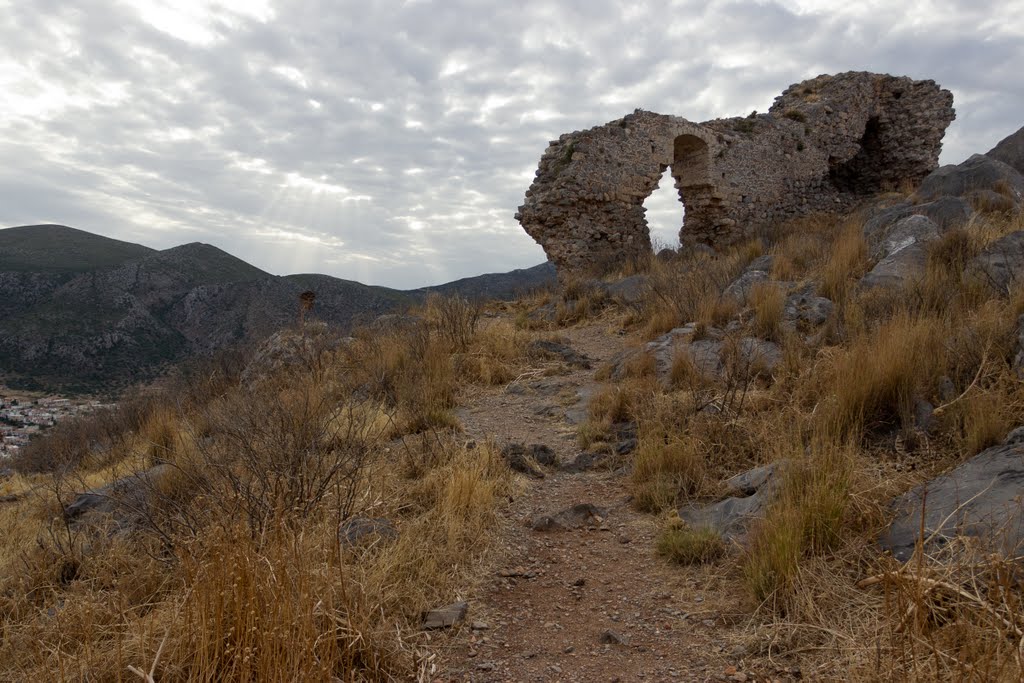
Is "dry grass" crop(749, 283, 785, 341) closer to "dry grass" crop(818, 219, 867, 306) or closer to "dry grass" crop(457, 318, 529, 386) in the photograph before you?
"dry grass" crop(818, 219, 867, 306)

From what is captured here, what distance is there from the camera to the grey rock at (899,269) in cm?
564

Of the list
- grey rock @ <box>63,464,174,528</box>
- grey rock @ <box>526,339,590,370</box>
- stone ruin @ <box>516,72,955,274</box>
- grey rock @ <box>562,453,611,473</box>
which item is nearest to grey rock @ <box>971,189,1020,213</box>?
grey rock @ <box>526,339,590,370</box>

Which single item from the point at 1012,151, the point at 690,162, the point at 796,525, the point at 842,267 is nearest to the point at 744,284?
the point at 842,267

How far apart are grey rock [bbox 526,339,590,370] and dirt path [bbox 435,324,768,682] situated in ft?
10.3

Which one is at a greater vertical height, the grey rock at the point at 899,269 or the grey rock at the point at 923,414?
the grey rock at the point at 899,269

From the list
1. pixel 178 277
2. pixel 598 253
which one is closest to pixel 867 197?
pixel 598 253

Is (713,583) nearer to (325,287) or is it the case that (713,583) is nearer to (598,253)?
(598,253)

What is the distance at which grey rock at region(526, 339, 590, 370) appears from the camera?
686 centimetres

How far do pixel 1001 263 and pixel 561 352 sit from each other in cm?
422

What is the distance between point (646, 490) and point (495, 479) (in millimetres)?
861

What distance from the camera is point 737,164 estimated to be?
12.7 meters

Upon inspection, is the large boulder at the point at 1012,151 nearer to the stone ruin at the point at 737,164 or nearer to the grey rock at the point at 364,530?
the stone ruin at the point at 737,164

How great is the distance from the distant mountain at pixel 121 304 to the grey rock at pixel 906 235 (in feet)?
39.6

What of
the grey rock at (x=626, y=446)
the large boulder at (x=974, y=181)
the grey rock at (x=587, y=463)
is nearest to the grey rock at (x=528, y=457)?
the grey rock at (x=587, y=463)
